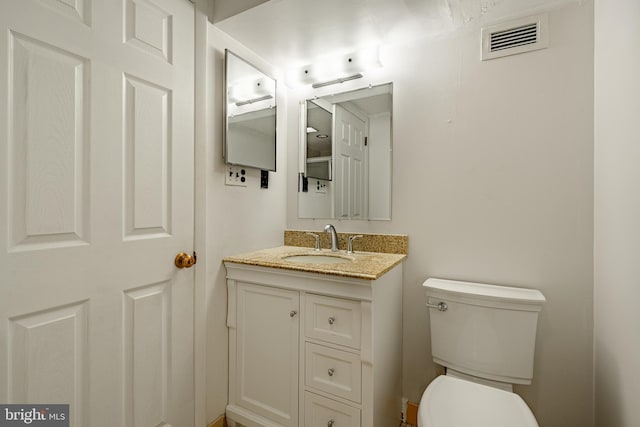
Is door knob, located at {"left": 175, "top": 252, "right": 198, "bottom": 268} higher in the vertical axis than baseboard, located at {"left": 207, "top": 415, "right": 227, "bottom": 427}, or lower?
higher

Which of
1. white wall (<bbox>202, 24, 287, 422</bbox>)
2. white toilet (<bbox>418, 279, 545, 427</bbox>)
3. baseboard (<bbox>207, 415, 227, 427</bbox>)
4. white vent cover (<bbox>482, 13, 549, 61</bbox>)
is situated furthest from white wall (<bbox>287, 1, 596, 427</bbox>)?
baseboard (<bbox>207, 415, 227, 427</bbox>)

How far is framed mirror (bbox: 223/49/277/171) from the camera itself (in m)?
1.56

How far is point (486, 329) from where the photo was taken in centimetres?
128

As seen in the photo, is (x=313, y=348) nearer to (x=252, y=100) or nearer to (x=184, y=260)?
(x=184, y=260)

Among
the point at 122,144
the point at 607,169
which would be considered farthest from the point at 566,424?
the point at 122,144

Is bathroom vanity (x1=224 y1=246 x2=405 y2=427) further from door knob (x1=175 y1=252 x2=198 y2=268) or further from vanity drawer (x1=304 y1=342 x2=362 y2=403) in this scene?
door knob (x1=175 y1=252 x2=198 y2=268)

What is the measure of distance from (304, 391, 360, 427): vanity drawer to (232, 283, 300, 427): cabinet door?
0.22 ft

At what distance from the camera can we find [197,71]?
144cm

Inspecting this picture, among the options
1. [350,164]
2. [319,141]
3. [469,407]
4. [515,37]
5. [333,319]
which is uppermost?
[515,37]

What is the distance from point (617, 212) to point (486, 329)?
0.64 m

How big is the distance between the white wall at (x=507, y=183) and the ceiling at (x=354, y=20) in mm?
99

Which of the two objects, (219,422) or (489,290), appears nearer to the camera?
(489,290)

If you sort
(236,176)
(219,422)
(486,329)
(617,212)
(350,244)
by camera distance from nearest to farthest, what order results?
1. (617,212)
2. (486,329)
3. (219,422)
4. (236,176)
5. (350,244)

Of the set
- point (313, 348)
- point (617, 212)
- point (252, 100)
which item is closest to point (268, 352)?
point (313, 348)
